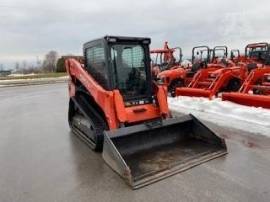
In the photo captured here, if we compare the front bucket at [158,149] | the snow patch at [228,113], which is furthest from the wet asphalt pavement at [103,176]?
the snow patch at [228,113]

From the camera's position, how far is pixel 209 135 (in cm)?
527

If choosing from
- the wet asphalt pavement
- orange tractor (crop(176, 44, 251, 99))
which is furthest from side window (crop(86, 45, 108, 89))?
orange tractor (crop(176, 44, 251, 99))

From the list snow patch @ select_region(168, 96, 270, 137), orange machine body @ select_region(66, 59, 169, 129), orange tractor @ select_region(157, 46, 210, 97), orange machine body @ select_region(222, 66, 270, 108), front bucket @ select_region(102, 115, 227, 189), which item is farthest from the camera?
orange tractor @ select_region(157, 46, 210, 97)

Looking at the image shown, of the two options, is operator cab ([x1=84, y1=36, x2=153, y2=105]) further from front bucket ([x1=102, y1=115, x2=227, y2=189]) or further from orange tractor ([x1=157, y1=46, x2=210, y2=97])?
orange tractor ([x1=157, y1=46, x2=210, y2=97])

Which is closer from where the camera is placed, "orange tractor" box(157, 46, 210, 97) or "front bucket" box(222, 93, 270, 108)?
"front bucket" box(222, 93, 270, 108)

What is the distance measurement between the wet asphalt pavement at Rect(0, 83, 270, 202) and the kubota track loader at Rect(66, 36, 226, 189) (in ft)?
0.87

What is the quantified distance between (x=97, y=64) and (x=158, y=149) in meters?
2.07

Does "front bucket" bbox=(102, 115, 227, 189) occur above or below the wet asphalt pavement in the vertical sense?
above

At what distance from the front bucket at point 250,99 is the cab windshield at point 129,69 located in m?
3.99

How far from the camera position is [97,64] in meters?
5.95

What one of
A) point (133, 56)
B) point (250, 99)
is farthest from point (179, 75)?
point (133, 56)

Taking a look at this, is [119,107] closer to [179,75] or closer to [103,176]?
[103,176]

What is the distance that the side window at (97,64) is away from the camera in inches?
221

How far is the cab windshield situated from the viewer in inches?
220
